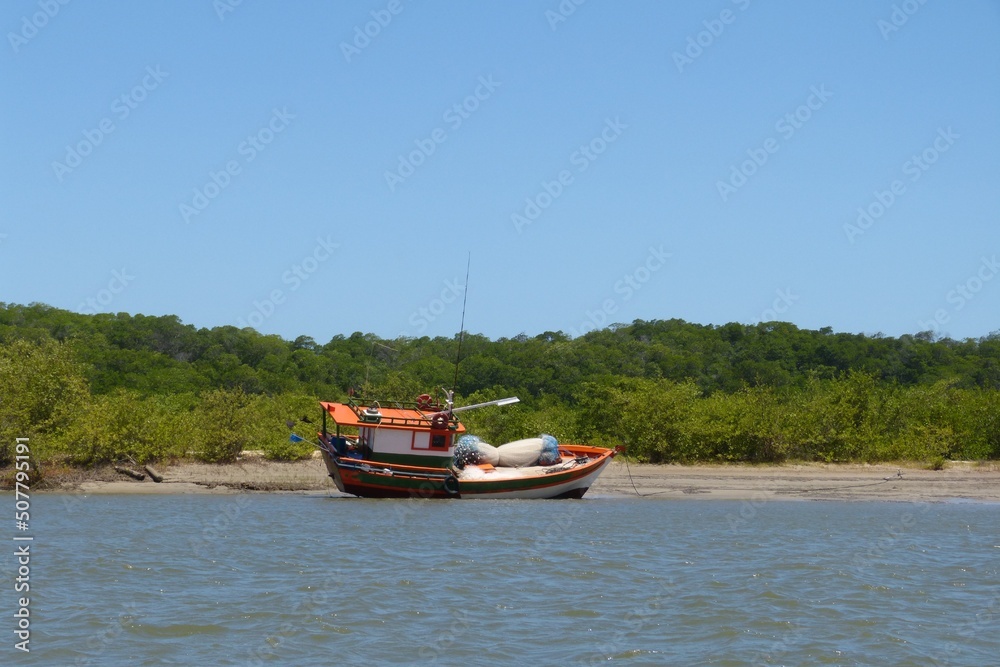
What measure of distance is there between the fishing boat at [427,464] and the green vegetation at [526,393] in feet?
12.6

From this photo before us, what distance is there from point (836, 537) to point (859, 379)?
19.1 metres

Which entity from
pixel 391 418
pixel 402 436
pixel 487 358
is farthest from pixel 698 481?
pixel 487 358

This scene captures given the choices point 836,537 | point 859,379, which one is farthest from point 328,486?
point 859,379

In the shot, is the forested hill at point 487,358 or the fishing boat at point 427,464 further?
the forested hill at point 487,358

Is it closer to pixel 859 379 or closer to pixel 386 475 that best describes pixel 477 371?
pixel 859 379

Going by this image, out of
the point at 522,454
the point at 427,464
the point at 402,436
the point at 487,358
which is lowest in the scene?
the point at 427,464

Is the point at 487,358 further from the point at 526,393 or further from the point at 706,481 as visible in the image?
the point at 706,481

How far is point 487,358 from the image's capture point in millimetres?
66750

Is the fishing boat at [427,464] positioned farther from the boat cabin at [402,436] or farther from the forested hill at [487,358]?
the forested hill at [487,358]

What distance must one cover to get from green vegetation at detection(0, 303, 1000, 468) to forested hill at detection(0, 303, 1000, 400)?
6.4 inches

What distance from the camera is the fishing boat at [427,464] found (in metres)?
30.9

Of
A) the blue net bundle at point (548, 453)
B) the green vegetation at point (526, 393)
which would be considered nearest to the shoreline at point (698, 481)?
the green vegetation at point (526, 393)

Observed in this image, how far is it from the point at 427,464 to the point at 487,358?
3555 centimetres

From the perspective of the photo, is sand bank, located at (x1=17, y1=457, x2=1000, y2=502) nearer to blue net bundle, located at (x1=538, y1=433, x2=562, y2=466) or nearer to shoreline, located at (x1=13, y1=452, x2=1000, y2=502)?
shoreline, located at (x1=13, y1=452, x2=1000, y2=502)
